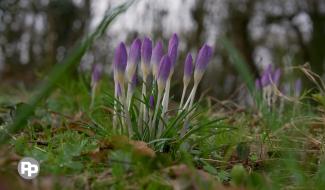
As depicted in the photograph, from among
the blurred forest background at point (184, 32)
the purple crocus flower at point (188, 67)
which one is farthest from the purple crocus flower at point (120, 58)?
the blurred forest background at point (184, 32)

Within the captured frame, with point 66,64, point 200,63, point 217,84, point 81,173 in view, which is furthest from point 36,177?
point 217,84

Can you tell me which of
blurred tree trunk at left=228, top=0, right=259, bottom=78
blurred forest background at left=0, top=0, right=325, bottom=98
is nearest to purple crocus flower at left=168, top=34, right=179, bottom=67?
blurred forest background at left=0, top=0, right=325, bottom=98

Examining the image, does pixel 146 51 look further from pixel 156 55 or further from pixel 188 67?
pixel 188 67

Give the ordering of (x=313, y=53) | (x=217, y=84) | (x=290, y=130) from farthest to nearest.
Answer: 1. (x=313, y=53)
2. (x=217, y=84)
3. (x=290, y=130)

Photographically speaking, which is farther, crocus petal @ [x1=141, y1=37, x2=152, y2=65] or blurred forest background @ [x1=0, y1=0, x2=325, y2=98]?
blurred forest background @ [x1=0, y1=0, x2=325, y2=98]

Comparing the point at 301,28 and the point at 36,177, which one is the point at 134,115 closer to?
the point at 36,177

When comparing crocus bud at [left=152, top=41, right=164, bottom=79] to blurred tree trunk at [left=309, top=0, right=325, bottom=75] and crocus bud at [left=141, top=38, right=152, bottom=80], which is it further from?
blurred tree trunk at [left=309, top=0, right=325, bottom=75]

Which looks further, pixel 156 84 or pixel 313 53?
pixel 313 53

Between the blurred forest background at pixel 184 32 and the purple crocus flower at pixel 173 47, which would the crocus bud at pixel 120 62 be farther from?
the blurred forest background at pixel 184 32
